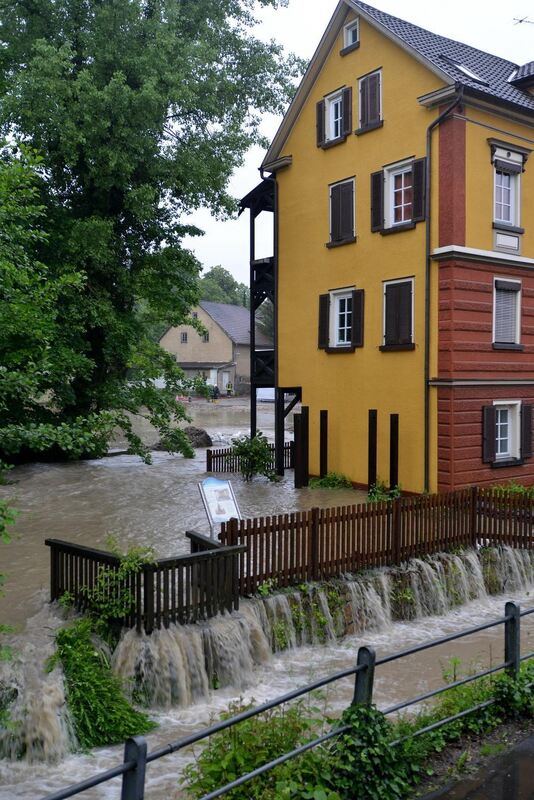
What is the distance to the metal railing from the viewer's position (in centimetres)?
410

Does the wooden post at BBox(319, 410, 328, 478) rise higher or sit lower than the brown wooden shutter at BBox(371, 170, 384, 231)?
lower

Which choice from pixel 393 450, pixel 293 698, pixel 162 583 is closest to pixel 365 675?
pixel 293 698

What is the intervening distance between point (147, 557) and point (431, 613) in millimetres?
6004

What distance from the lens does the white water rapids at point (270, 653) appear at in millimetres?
8023

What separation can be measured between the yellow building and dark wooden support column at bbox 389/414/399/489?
4 centimetres

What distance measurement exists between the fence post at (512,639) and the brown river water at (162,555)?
86.9 inches

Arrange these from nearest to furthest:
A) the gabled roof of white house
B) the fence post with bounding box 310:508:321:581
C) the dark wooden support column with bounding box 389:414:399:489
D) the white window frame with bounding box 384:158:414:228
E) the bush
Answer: the fence post with bounding box 310:508:321:581
the gabled roof of white house
the dark wooden support column with bounding box 389:414:399:489
the white window frame with bounding box 384:158:414:228
the bush

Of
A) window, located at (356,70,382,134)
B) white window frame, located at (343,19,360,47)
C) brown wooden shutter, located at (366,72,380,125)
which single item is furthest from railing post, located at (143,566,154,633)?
white window frame, located at (343,19,360,47)

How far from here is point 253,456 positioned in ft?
73.9

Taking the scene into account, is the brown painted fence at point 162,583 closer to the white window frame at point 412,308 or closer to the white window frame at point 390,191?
the white window frame at point 412,308

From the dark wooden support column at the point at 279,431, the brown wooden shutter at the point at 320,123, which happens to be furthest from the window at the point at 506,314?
the dark wooden support column at the point at 279,431

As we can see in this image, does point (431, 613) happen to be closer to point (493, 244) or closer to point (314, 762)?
point (314, 762)

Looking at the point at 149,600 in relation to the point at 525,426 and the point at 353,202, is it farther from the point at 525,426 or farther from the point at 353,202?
the point at 353,202

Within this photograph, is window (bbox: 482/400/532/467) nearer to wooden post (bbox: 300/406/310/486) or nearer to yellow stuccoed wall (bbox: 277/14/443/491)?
yellow stuccoed wall (bbox: 277/14/443/491)
